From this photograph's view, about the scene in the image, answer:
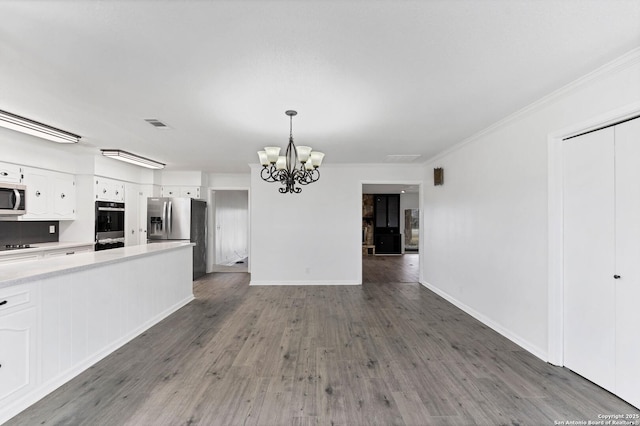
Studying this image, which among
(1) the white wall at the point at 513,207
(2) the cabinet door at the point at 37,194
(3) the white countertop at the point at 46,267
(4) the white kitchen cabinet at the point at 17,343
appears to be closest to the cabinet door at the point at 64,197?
(2) the cabinet door at the point at 37,194

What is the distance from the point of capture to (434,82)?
232 centimetres

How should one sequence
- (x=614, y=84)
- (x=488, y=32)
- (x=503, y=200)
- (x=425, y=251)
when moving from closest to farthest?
1. (x=488, y=32)
2. (x=614, y=84)
3. (x=503, y=200)
4. (x=425, y=251)

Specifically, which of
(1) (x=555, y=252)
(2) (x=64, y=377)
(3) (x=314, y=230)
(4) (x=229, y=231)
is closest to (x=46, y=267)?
(2) (x=64, y=377)

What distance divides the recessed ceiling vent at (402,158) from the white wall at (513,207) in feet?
2.04

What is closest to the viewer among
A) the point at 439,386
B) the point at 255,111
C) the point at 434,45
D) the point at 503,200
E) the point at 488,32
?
the point at 488,32

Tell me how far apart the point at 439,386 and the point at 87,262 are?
328cm

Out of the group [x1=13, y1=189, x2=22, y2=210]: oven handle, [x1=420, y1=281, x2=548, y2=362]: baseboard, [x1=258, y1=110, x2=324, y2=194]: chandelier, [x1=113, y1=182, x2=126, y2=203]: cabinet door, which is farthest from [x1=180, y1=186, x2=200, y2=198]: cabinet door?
[x1=420, y1=281, x2=548, y2=362]: baseboard

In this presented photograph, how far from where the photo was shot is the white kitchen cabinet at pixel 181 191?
668 centimetres

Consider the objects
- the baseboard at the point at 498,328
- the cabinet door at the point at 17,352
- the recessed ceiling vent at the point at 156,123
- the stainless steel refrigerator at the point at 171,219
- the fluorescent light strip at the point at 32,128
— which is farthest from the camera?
the stainless steel refrigerator at the point at 171,219

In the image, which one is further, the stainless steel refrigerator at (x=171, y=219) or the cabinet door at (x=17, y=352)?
the stainless steel refrigerator at (x=171, y=219)

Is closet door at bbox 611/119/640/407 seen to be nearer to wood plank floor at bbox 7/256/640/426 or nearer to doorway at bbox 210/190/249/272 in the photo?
wood plank floor at bbox 7/256/640/426

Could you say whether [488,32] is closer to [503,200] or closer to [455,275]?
[503,200]

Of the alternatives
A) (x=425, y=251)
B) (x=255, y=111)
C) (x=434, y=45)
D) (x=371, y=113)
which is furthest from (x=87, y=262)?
(x=425, y=251)

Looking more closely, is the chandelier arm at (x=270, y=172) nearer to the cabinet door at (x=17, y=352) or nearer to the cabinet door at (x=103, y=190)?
the cabinet door at (x=17, y=352)
